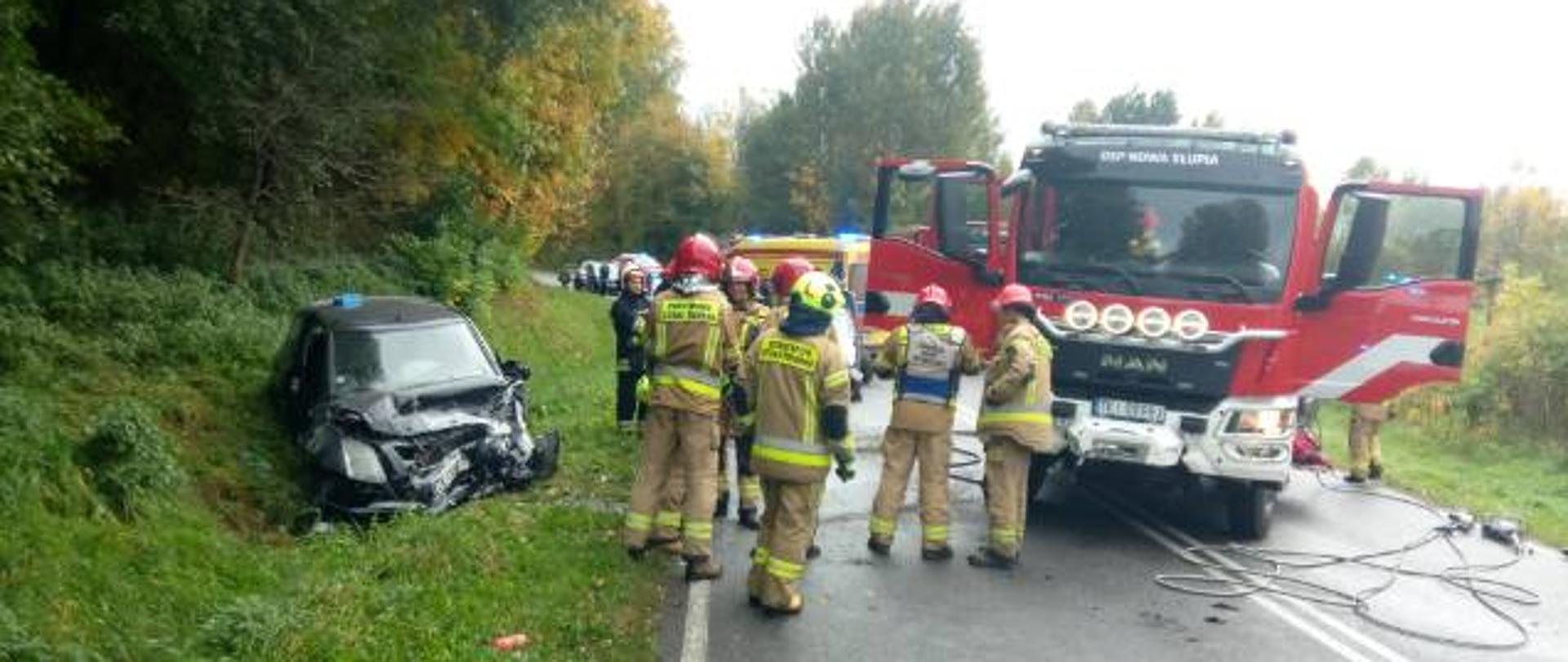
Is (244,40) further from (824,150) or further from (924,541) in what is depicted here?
(824,150)

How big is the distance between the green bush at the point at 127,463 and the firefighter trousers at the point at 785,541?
142 inches

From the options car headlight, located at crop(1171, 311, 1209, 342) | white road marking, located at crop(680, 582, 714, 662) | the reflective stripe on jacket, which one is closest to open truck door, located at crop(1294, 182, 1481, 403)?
car headlight, located at crop(1171, 311, 1209, 342)

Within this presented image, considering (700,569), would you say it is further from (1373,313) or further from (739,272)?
(1373,313)

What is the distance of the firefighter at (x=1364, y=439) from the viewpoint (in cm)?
1197

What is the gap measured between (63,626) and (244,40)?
28.8 ft

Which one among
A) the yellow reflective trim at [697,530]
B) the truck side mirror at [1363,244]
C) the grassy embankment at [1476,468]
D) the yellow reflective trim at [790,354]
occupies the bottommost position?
the grassy embankment at [1476,468]

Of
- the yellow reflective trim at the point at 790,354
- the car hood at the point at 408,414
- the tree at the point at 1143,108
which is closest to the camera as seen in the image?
the yellow reflective trim at the point at 790,354

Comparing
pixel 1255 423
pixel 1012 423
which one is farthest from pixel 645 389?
pixel 1255 423

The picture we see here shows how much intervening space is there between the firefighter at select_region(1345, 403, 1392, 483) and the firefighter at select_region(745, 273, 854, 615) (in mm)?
7405

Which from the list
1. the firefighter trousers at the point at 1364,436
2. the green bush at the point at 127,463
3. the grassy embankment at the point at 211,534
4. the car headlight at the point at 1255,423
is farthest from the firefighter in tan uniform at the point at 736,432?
the firefighter trousers at the point at 1364,436

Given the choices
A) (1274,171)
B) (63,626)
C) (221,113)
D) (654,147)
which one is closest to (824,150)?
(654,147)

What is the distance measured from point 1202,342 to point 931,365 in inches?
74.1

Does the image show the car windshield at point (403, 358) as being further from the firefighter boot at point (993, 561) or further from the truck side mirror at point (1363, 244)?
the truck side mirror at point (1363, 244)

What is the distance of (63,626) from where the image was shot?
516cm
